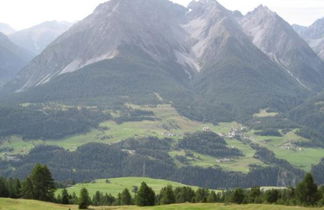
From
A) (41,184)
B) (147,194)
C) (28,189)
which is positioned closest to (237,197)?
(147,194)

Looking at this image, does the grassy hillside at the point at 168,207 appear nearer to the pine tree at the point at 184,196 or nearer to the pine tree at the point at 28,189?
the pine tree at the point at 28,189

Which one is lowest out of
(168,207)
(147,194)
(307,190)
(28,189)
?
(168,207)

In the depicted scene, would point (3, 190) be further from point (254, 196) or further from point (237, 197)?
point (254, 196)

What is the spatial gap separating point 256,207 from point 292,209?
5909mm

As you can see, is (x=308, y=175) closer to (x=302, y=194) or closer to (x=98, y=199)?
(x=302, y=194)

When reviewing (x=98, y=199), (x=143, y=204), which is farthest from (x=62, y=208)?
(x=98, y=199)

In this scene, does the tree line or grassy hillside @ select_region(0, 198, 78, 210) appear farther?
the tree line

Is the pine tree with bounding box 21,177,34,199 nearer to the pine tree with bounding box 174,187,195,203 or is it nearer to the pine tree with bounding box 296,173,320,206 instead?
the pine tree with bounding box 174,187,195,203

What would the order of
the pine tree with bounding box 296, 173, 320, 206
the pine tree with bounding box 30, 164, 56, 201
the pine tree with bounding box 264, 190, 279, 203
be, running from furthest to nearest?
the pine tree with bounding box 30, 164, 56, 201, the pine tree with bounding box 264, 190, 279, 203, the pine tree with bounding box 296, 173, 320, 206

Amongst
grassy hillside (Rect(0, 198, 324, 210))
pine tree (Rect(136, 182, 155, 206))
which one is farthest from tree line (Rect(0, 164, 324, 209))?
grassy hillside (Rect(0, 198, 324, 210))

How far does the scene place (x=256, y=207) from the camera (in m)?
89.2

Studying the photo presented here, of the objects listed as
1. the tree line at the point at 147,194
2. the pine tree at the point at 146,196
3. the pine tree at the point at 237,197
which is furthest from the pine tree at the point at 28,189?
the pine tree at the point at 237,197

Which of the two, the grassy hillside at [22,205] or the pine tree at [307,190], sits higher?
the pine tree at [307,190]

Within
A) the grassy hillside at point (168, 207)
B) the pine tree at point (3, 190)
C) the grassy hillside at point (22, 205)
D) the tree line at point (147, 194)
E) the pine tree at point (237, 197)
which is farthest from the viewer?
the pine tree at point (3, 190)
